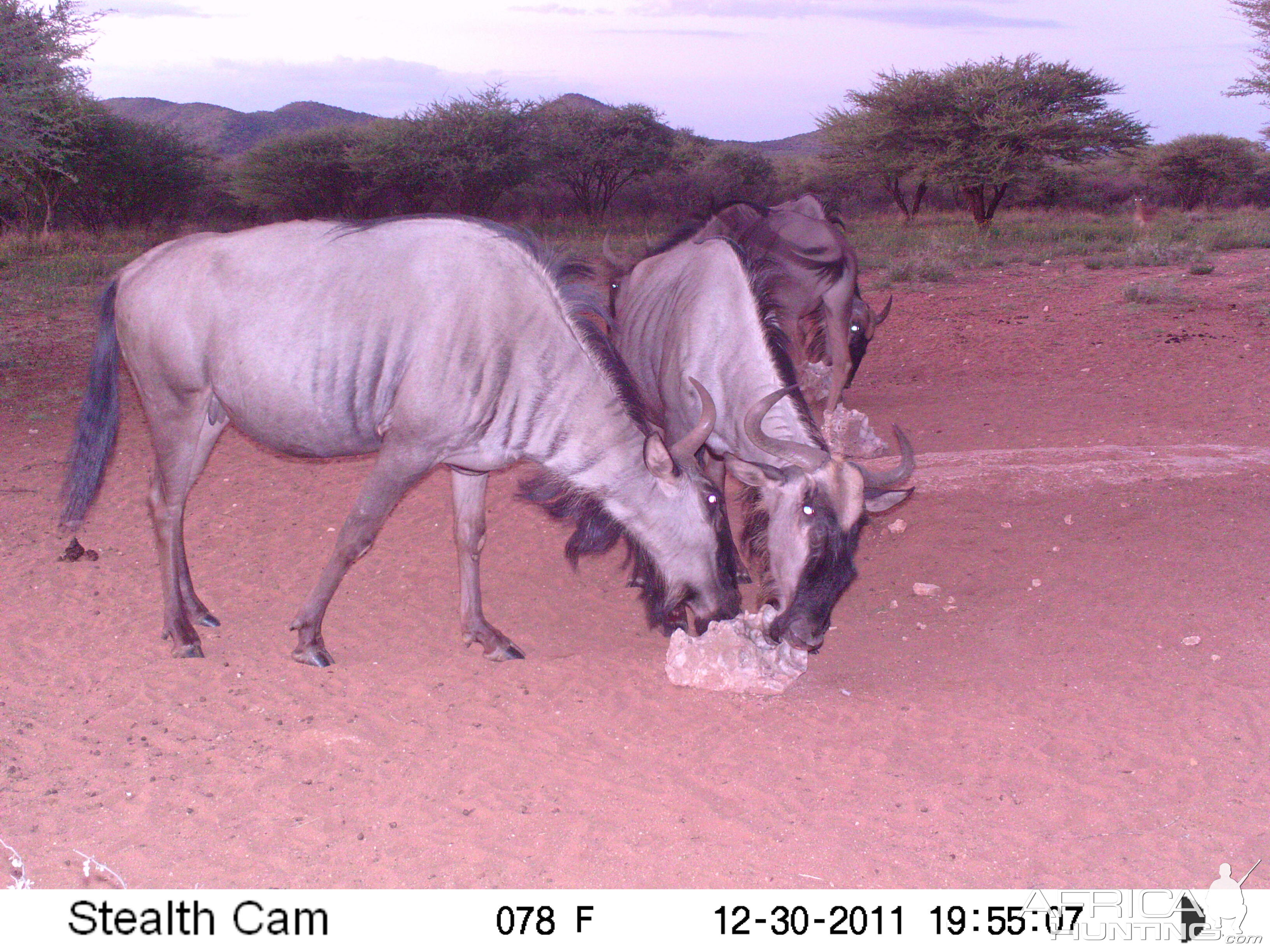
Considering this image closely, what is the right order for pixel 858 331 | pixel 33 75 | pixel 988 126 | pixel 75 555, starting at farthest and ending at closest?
pixel 988 126 < pixel 33 75 < pixel 858 331 < pixel 75 555

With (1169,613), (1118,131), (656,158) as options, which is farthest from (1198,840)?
(656,158)

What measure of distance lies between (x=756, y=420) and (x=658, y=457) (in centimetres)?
42

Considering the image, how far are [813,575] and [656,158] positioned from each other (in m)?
27.5

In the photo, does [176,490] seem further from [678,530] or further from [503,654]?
[678,530]

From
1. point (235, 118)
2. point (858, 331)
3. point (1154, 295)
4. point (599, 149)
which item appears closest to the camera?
point (858, 331)

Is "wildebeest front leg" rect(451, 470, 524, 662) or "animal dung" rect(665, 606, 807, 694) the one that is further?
"wildebeest front leg" rect(451, 470, 524, 662)

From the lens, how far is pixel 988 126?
74.7ft

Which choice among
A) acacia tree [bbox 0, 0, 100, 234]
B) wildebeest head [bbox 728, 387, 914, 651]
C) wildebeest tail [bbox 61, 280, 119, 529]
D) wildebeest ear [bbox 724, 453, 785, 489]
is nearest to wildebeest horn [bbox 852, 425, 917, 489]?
wildebeest head [bbox 728, 387, 914, 651]

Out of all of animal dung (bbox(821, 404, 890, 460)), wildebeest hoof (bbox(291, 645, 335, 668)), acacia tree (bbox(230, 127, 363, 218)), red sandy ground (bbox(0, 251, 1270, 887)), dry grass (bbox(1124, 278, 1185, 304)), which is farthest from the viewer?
acacia tree (bbox(230, 127, 363, 218))

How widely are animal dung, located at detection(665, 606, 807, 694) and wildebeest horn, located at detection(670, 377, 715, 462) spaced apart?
68cm

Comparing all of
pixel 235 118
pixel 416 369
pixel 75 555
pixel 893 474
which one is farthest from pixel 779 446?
pixel 235 118

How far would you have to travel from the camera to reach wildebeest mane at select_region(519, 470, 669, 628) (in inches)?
159

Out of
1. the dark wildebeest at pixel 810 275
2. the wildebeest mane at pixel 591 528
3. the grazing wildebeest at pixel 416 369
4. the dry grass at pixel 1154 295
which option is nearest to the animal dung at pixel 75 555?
the grazing wildebeest at pixel 416 369

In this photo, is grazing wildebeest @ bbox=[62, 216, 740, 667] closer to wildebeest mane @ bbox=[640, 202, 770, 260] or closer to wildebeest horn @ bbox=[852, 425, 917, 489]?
wildebeest horn @ bbox=[852, 425, 917, 489]
